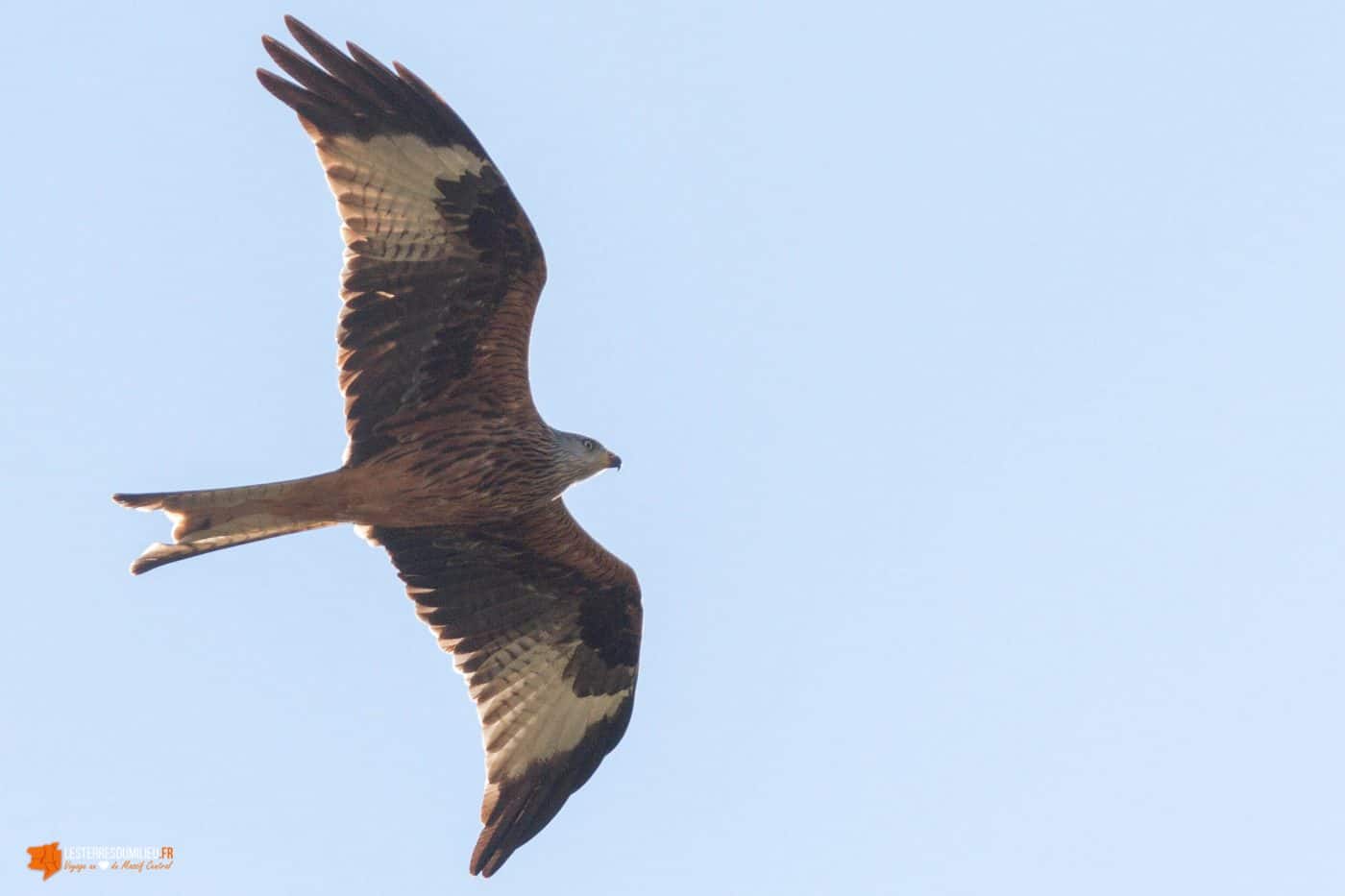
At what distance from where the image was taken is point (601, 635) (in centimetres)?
1460

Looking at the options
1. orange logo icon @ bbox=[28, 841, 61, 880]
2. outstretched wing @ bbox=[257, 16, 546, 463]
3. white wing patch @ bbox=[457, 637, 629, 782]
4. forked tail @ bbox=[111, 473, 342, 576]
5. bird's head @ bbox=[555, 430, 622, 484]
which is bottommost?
orange logo icon @ bbox=[28, 841, 61, 880]

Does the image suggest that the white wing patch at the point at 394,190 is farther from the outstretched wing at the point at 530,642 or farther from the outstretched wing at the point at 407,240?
the outstretched wing at the point at 530,642

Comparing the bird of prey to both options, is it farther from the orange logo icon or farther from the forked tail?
the orange logo icon

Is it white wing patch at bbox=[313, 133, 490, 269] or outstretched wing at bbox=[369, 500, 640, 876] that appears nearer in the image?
white wing patch at bbox=[313, 133, 490, 269]

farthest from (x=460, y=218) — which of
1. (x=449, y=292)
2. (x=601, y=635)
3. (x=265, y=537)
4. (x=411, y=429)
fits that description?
(x=601, y=635)

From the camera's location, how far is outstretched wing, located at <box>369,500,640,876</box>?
1402cm

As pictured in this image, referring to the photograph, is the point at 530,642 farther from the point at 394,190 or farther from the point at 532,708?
the point at 394,190

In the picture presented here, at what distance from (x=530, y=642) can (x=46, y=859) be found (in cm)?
375

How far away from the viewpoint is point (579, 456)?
13.6 m

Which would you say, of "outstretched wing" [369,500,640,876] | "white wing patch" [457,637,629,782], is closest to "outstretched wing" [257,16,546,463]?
"outstretched wing" [369,500,640,876]

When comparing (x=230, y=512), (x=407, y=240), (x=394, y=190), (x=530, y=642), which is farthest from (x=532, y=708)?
(x=394, y=190)

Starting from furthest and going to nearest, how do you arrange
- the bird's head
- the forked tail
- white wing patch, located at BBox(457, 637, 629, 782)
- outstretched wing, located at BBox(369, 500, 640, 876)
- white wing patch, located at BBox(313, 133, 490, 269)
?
1. white wing patch, located at BBox(457, 637, 629, 782)
2. outstretched wing, located at BBox(369, 500, 640, 876)
3. the bird's head
4. white wing patch, located at BBox(313, 133, 490, 269)
5. the forked tail

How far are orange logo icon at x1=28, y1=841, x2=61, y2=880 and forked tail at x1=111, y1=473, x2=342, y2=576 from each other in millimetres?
2750

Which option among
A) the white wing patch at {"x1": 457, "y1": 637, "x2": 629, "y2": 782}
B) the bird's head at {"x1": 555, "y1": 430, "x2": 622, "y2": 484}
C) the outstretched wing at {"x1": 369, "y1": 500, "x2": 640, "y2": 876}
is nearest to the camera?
the bird's head at {"x1": 555, "y1": 430, "x2": 622, "y2": 484}
